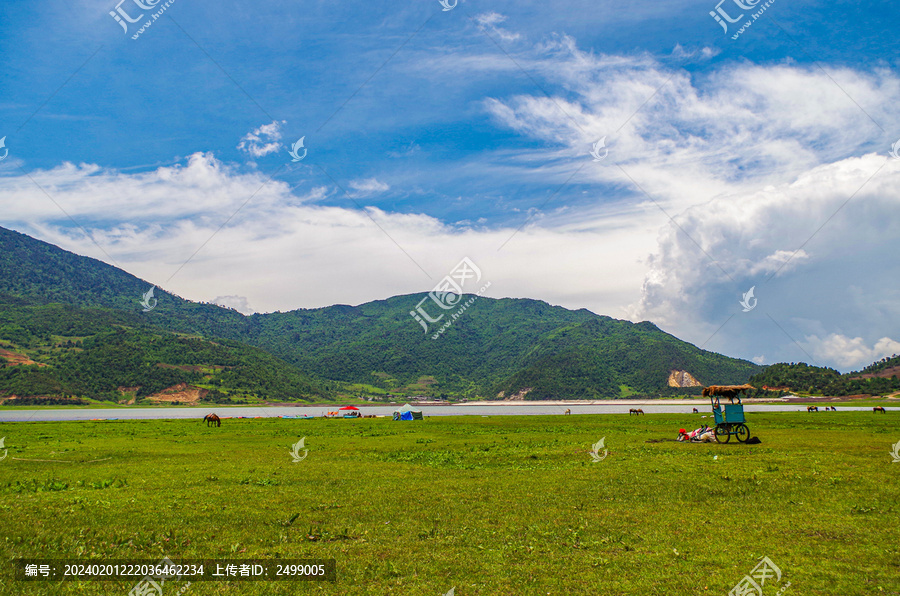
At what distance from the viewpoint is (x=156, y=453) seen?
3359 cm

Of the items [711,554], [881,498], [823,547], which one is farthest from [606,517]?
[881,498]

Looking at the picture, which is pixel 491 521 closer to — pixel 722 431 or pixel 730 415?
pixel 730 415

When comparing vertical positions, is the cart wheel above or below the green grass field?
below

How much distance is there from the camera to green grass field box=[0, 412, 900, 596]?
397 inches

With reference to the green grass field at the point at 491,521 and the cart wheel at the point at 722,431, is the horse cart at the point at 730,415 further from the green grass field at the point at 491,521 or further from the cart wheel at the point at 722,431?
the green grass field at the point at 491,521

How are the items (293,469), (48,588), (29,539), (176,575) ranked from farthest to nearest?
1. (293,469)
2. (29,539)
3. (176,575)
4. (48,588)

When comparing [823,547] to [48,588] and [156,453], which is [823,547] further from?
[156,453]

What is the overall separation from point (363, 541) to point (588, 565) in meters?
5.49

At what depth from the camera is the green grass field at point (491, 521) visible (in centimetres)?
1009

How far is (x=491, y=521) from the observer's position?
14.7m

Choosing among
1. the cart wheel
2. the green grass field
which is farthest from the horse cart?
the green grass field

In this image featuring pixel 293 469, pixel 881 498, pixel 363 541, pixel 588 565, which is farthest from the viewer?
pixel 293 469

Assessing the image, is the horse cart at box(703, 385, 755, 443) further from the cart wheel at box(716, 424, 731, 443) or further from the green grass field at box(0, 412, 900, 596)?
the green grass field at box(0, 412, 900, 596)

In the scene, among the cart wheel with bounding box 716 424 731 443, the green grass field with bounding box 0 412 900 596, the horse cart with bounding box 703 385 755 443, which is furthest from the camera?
the cart wheel with bounding box 716 424 731 443
